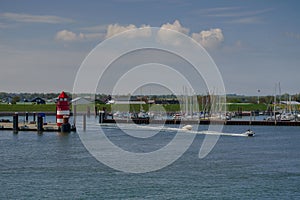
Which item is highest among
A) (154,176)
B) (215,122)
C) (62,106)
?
(62,106)

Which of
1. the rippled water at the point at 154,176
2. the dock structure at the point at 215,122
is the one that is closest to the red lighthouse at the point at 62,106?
the rippled water at the point at 154,176

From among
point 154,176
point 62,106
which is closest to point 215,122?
point 62,106

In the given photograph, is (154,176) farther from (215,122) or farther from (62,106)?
(215,122)

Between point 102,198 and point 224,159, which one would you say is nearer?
point 102,198

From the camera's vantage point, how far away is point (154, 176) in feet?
109

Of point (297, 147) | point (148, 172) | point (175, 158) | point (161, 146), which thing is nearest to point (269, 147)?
point (297, 147)

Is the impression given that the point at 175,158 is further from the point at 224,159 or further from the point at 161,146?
the point at 161,146

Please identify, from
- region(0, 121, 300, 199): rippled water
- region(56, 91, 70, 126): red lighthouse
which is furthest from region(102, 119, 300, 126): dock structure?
region(0, 121, 300, 199): rippled water

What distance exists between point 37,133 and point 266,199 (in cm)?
3868

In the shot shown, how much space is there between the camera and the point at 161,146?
169 feet

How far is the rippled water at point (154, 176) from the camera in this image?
93.0 feet

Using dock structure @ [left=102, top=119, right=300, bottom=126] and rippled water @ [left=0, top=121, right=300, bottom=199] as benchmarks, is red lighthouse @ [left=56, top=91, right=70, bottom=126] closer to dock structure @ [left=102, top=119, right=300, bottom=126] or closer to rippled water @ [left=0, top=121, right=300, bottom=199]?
rippled water @ [left=0, top=121, right=300, bottom=199]

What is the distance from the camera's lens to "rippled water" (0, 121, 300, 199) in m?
28.4

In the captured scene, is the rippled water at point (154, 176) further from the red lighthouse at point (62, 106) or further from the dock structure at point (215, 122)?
the dock structure at point (215, 122)
